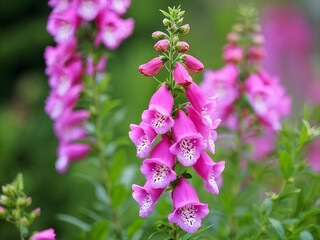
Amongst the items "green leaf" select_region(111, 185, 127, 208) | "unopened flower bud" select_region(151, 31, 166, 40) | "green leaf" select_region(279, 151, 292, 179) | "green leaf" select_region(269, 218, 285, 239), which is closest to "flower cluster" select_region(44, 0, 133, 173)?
"green leaf" select_region(111, 185, 127, 208)

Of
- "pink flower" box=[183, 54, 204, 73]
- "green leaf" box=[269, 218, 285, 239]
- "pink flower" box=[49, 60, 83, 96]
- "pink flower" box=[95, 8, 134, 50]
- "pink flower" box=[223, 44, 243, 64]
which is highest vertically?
"pink flower" box=[95, 8, 134, 50]

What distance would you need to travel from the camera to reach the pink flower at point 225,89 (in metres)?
2.19

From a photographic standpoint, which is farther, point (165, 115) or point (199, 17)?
point (199, 17)

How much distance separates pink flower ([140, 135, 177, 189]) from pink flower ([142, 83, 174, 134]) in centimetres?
8

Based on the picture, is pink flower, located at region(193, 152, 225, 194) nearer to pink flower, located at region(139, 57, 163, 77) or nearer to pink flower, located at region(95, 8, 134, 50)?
pink flower, located at region(139, 57, 163, 77)

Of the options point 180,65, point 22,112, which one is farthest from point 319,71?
point 180,65

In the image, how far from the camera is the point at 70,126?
2318 mm

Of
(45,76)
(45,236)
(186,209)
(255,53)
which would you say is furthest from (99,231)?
(45,76)

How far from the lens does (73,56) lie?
2.22 m

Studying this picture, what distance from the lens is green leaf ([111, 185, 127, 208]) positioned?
1974 millimetres

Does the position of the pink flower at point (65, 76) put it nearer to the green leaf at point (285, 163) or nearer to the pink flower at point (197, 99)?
the pink flower at point (197, 99)

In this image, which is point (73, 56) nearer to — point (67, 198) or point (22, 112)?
point (67, 198)

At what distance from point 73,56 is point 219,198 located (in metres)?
0.95

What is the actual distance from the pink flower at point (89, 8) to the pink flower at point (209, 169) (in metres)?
0.98
